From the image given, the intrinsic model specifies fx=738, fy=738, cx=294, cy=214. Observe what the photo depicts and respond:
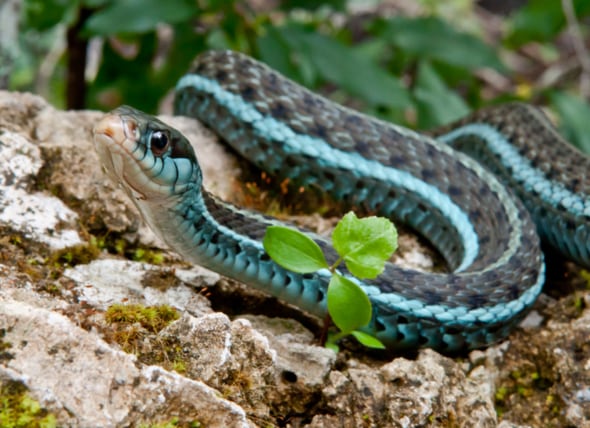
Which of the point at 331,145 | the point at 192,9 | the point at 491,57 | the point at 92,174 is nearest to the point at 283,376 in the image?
the point at 92,174

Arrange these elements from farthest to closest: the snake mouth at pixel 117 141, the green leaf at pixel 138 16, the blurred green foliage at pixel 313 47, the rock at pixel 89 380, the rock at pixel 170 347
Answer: the blurred green foliage at pixel 313 47 < the green leaf at pixel 138 16 < the snake mouth at pixel 117 141 < the rock at pixel 170 347 < the rock at pixel 89 380

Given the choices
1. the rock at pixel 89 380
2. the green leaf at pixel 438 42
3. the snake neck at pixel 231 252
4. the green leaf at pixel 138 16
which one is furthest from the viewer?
the green leaf at pixel 438 42

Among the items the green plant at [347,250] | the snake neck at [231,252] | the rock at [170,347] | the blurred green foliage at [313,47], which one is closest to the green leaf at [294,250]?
the green plant at [347,250]

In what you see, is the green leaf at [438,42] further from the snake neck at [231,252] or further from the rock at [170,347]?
the snake neck at [231,252]

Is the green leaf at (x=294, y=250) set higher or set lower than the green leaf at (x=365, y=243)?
lower

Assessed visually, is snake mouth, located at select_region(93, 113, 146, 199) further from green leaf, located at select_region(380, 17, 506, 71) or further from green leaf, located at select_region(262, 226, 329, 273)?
green leaf, located at select_region(380, 17, 506, 71)

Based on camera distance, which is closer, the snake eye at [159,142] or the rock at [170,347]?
the rock at [170,347]

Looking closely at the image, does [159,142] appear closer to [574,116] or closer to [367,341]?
[367,341]
